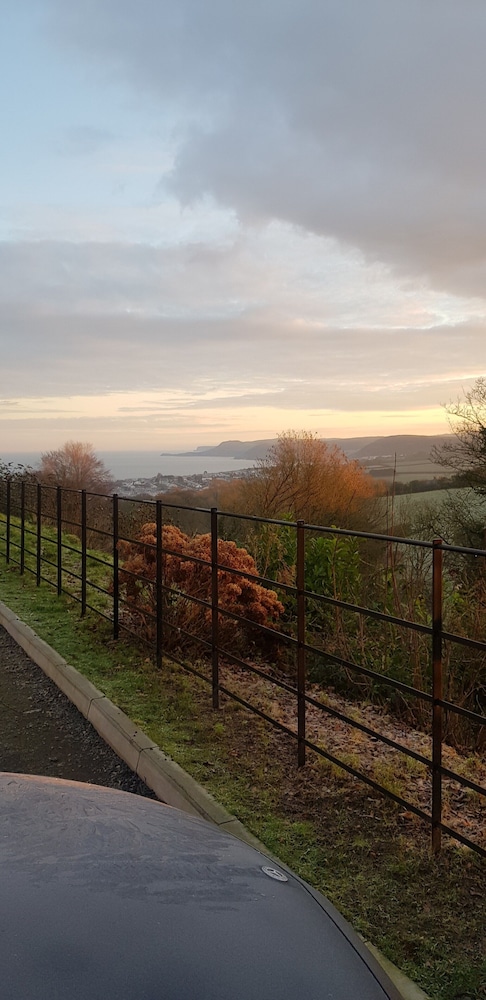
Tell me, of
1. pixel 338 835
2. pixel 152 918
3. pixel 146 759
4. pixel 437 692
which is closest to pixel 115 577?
pixel 146 759

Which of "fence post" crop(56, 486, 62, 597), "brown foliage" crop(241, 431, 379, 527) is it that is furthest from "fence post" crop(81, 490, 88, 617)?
"brown foliage" crop(241, 431, 379, 527)

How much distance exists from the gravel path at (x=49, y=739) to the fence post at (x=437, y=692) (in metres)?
1.55

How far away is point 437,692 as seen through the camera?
118 inches

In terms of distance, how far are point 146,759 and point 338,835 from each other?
1292mm

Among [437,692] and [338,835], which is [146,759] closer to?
[338,835]

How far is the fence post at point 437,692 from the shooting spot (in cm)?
294

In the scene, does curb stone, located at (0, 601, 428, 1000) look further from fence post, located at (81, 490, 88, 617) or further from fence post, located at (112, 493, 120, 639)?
fence post, located at (81, 490, 88, 617)

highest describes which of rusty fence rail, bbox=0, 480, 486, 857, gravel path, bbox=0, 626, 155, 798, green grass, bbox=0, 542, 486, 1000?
rusty fence rail, bbox=0, 480, 486, 857

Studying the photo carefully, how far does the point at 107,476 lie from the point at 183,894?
91.0ft

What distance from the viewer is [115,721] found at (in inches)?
183

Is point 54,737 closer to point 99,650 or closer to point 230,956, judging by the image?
point 99,650

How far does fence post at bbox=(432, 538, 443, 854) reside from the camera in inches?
116

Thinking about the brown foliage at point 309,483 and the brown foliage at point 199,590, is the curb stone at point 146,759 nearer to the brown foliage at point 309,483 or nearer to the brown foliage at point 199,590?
the brown foliage at point 199,590

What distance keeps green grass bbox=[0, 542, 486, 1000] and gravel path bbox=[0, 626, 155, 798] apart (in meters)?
0.31
